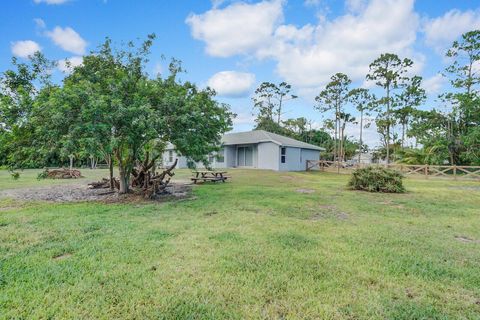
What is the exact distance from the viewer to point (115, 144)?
248 inches

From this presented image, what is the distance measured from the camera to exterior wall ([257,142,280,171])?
Result: 23203mm

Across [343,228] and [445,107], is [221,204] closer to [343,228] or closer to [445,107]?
[343,228]

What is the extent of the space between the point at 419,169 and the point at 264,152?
12165mm

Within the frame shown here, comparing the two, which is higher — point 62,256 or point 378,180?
point 378,180

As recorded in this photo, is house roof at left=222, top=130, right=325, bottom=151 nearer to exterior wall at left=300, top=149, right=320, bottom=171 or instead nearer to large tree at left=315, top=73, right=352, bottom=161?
exterior wall at left=300, top=149, right=320, bottom=171

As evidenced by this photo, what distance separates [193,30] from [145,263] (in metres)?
12.7

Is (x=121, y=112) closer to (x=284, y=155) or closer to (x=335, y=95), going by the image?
(x=284, y=155)

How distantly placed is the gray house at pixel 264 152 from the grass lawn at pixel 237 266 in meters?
16.7

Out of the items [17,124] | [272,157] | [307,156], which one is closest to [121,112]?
[17,124]

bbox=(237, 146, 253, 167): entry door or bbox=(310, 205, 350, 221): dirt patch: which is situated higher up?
bbox=(237, 146, 253, 167): entry door

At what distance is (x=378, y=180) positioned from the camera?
11.2 metres

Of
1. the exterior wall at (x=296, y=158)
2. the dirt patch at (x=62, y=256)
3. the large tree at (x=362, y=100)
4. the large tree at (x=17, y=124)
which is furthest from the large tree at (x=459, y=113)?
the large tree at (x=17, y=124)

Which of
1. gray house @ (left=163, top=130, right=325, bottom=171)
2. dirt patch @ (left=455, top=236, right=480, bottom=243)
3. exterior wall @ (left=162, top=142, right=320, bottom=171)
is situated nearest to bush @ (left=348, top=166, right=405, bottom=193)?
dirt patch @ (left=455, top=236, right=480, bottom=243)

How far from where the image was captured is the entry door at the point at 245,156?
26.1 meters
